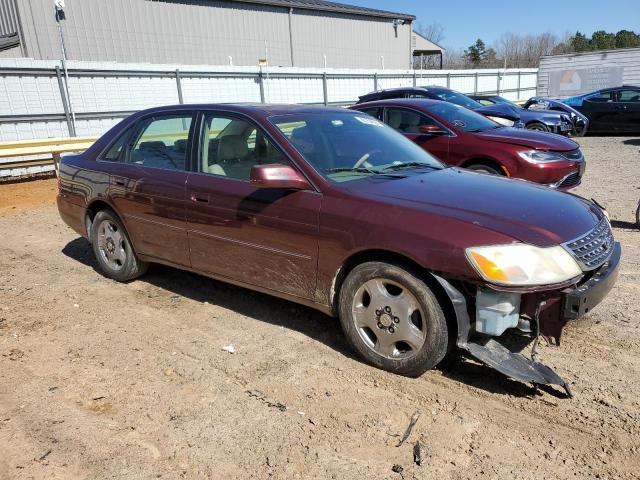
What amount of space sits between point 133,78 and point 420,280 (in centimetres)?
1232

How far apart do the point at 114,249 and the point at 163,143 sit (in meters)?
1.22

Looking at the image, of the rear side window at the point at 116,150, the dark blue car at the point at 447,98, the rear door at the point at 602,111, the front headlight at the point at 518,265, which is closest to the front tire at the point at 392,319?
the front headlight at the point at 518,265

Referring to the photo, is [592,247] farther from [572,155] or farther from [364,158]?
[572,155]

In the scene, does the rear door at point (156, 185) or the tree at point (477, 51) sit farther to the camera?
the tree at point (477, 51)

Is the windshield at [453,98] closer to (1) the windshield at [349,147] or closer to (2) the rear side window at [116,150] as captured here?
(1) the windshield at [349,147]

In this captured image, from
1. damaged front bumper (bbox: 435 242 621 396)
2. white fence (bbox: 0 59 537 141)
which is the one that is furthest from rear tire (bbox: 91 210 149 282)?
white fence (bbox: 0 59 537 141)

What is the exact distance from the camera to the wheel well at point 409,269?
322 centimetres

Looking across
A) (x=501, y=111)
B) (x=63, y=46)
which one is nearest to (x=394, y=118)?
(x=501, y=111)

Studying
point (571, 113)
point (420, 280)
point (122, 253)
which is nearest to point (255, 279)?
point (420, 280)

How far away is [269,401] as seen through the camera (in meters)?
3.23

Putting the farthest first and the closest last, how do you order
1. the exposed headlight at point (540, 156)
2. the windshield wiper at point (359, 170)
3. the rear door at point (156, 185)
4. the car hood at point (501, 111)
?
the car hood at point (501, 111)
the exposed headlight at point (540, 156)
the rear door at point (156, 185)
the windshield wiper at point (359, 170)

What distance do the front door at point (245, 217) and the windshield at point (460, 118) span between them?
4631mm

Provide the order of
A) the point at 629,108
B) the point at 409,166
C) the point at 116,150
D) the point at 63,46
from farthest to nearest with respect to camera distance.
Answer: the point at 63,46 → the point at 629,108 → the point at 116,150 → the point at 409,166

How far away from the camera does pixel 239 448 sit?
9.23 ft
